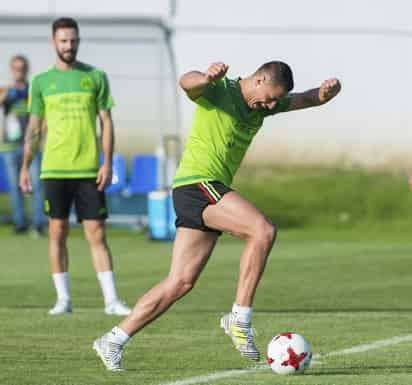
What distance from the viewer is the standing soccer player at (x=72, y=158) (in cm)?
1203

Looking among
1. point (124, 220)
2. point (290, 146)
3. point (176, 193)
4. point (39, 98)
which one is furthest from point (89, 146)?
point (290, 146)

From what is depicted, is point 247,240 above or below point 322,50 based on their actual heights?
above

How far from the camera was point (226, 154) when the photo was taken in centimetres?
912

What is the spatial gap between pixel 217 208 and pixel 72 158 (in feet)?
11.2

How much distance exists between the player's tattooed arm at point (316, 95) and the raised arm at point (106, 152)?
2.71 meters

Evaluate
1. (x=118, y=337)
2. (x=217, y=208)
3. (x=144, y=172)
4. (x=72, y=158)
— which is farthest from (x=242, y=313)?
(x=144, y=172)

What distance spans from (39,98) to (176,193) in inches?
136

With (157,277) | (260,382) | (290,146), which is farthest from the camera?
(290,146)

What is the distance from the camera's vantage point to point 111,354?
8797 mm

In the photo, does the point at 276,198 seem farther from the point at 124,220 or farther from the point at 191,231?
the point at 191,231

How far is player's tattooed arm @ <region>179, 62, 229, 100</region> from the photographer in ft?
27.8

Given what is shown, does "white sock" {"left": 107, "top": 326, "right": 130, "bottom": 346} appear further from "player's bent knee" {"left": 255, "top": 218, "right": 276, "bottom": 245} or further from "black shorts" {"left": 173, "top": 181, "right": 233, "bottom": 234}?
"player's bent knee" {"left": 255, "top": 218, "right": 276, "bottom": 245}

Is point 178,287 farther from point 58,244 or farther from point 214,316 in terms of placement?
point 58,244

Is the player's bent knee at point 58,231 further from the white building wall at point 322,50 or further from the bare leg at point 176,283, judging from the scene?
the white building wall at point 322,50
